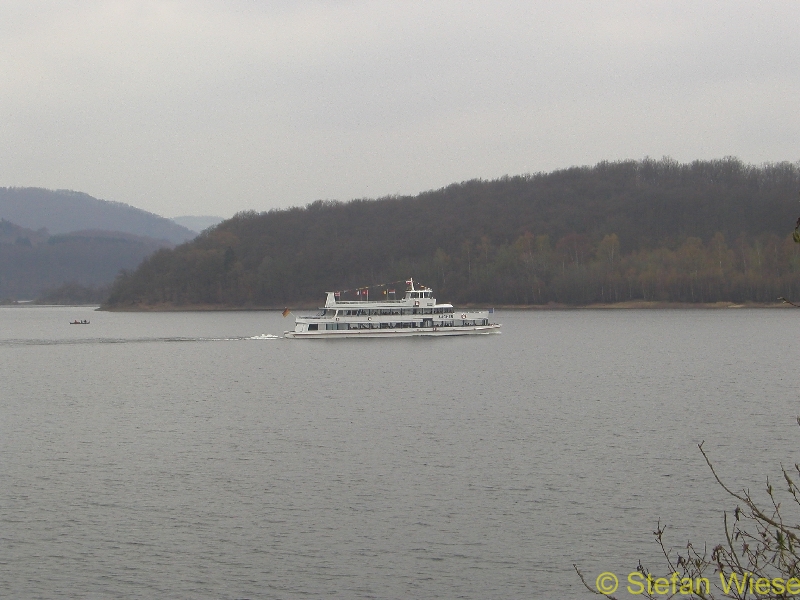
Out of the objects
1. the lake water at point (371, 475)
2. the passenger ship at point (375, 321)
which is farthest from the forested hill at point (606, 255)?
the lake water at point (371, 475)

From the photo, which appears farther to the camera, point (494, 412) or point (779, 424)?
point (494, 412)

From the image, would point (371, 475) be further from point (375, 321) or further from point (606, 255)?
point (606, 255)

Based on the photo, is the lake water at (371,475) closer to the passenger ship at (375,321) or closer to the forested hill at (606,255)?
the passenger ship at (375,321)

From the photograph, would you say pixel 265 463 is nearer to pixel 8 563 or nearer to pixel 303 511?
pixel 303 511

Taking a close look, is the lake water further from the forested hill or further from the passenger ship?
the forested hill

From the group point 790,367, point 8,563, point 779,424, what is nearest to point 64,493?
point 8,563

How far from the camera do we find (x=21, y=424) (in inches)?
1666

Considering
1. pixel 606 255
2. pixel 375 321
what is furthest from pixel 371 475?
pixel 606 255

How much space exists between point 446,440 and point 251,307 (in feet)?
537

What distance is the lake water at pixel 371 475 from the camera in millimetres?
21500

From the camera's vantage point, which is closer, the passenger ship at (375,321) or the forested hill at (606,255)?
the passenger ship at (375,321)

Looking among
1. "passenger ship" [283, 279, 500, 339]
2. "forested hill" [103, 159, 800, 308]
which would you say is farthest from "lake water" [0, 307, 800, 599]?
"forested hill" [103, 159, 800, 308]

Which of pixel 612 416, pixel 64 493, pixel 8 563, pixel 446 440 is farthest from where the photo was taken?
pixel 612 416

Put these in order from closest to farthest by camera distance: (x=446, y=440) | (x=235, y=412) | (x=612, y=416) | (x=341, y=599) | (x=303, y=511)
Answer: (x=341, y=599)
(x=303, y=511)
(x=446, y=440)
(x=612, y=416)
(x=235, y=412)
